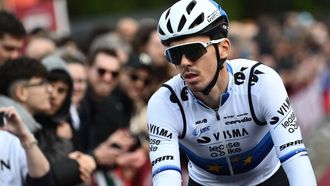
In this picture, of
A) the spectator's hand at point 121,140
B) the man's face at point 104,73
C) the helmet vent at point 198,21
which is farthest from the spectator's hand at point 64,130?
the helmet vent at point 198,21

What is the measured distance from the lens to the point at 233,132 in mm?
6879

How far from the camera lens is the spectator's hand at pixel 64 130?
8230 millimetres

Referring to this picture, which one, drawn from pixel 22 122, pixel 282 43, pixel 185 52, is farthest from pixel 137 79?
pixel 282 43

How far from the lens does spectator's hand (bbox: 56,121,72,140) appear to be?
823 centimetres

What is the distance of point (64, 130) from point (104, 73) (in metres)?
2.17

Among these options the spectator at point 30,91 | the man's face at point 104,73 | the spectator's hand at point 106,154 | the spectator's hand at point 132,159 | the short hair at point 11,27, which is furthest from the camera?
the man's face at point 104,73

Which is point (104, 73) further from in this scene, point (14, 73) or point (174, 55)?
point (174, 55)

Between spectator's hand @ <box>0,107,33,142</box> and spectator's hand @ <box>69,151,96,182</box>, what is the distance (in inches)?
31.2

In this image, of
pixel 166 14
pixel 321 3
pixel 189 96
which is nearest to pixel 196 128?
pixel 189 96

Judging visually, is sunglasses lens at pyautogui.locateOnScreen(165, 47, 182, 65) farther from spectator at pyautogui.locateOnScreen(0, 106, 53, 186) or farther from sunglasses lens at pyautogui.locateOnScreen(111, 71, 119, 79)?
sunglasses lens at pyautogui.locateOnScreen(111, 71, 119, 79)

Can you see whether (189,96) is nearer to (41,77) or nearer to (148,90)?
(41,77)

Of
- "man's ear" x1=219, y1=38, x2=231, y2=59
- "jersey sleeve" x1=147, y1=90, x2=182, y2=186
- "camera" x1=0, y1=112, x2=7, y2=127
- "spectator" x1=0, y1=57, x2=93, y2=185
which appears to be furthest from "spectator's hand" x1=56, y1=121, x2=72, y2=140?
"man's ear" x1=219, y1=38, x2=231, y2=59

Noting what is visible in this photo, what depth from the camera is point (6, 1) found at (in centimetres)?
1605

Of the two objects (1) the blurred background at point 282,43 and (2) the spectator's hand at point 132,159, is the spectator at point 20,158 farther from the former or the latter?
(1) the blurred background at point 282,43
